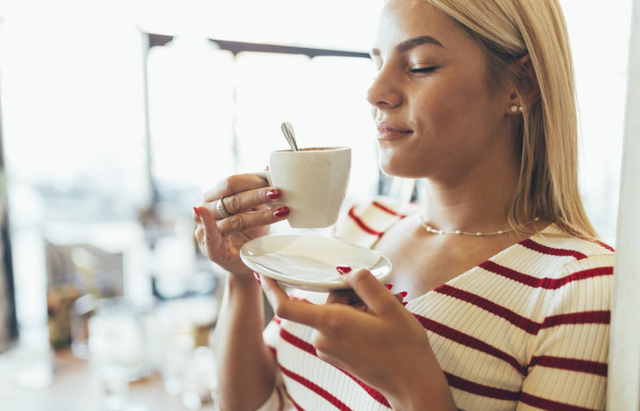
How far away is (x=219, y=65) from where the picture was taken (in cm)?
338

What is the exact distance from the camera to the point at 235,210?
842 millimetres

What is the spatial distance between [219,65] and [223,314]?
2604 mm

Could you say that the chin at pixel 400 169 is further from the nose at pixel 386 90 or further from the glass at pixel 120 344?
the glass at pixel 120 344

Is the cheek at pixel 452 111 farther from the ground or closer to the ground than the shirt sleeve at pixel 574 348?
farther from the ground

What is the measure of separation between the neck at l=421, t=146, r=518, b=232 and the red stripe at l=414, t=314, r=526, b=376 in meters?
0.24

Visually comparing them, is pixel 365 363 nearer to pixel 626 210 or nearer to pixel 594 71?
pixel 626 210

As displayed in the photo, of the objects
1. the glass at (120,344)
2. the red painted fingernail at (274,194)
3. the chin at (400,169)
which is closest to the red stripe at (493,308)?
the chin at (400,169)

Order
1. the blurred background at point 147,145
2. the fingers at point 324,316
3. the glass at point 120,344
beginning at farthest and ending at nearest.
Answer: the blurred background at point 147,145 < the glass at point 120,344 < the fingers at point 324,316

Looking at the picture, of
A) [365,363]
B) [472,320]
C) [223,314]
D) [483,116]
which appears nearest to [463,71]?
[483,116]

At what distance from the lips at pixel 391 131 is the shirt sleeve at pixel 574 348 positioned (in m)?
0.35

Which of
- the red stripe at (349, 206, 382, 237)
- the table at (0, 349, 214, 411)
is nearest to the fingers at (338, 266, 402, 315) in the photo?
the red stripe at (349, 206, 382, 237)

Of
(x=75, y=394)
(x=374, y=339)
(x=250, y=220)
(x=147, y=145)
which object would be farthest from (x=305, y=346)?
(x=147, y=145)

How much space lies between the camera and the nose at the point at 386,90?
0.86m

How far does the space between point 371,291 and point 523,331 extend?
1.06 ft
